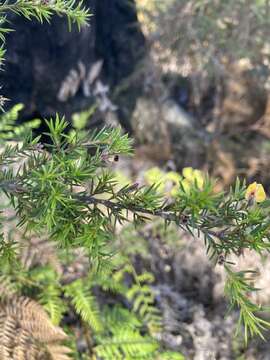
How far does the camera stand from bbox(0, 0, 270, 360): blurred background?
3272mm

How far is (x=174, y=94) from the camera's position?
203 inches

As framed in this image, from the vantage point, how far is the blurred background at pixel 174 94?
129 inches

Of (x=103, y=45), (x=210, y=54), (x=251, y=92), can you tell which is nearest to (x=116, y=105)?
(x=103, y=45)

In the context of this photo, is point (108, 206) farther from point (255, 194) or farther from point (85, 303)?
point (85, 303)

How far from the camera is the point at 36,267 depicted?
111 inches

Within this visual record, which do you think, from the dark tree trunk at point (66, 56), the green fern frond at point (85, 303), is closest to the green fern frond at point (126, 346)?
the green fern frond at point (85, 303)

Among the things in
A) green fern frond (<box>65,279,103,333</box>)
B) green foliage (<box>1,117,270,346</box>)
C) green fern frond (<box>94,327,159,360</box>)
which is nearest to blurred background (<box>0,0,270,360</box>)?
green fern frond (<box>94,327,159,360</box>)

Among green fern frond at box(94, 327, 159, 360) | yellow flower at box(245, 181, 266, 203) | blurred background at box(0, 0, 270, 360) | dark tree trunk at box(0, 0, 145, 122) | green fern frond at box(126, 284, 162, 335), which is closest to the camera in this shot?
yellow flower at box(245, 181, 266, 203)

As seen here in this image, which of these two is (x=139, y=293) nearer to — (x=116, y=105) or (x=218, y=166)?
(x=218, y=166)

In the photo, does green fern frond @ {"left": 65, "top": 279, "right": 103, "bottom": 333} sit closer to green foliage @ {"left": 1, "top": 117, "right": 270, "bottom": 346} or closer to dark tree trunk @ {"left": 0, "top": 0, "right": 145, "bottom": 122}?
green foliage @ {"left": 1, "top": 117, "right": 270, "bottom": 346}

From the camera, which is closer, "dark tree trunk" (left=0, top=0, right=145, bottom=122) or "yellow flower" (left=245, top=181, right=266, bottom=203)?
"yellow flower" (left=245, top=181, right=266, bottom=203)

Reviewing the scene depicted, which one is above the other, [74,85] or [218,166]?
[74,85]

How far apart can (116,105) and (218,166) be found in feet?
3.88

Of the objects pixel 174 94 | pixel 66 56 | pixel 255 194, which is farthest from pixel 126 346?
pixel 174 94
